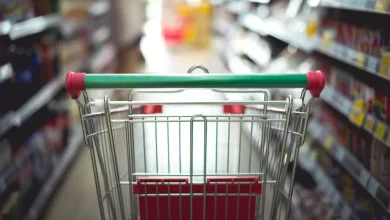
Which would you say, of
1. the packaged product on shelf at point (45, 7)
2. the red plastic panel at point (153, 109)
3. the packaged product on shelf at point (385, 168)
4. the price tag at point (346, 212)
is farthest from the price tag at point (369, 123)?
the packaged product on shelf at point (45, 7)

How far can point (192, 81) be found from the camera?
1.08m

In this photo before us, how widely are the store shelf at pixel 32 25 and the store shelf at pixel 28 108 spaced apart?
404mm

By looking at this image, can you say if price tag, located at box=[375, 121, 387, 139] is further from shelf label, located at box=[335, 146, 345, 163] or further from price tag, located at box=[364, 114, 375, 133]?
shelf label, located at box=[335, 146, 345, 163]

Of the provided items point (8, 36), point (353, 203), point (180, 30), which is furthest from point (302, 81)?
point (180, 30)

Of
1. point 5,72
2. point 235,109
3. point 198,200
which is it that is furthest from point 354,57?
point 5,72

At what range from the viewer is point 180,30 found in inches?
375

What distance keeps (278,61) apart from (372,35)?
171 cm

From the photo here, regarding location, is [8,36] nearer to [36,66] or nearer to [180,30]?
[36,66]

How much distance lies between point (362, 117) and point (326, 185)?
545 mm

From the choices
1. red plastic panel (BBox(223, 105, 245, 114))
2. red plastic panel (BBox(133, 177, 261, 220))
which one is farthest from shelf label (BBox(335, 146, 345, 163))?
red plastic panel (BBox(133, 177, 261, 220))

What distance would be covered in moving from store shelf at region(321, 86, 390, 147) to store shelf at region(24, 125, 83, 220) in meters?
1.90

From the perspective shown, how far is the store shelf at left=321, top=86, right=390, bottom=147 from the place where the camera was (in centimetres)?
169

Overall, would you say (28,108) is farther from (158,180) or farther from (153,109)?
(158,180)

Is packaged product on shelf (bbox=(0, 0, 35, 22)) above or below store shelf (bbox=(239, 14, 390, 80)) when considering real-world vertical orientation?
above
